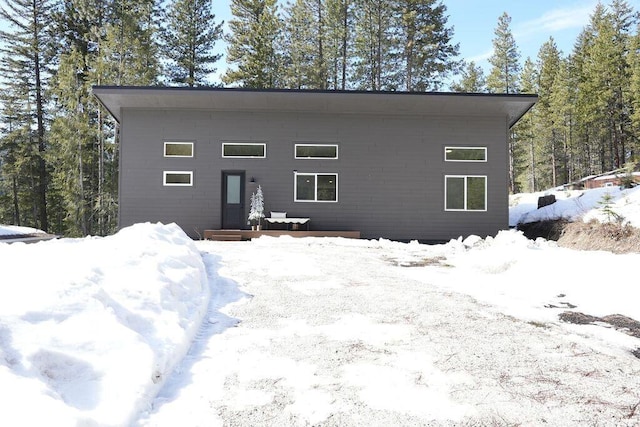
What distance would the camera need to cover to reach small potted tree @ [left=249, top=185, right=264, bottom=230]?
10.8 metres

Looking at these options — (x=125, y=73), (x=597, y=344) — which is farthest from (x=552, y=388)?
(x=125, y=73)

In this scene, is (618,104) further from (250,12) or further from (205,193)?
(205,193)

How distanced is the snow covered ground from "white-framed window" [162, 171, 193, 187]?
674 cm

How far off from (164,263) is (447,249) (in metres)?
6.72

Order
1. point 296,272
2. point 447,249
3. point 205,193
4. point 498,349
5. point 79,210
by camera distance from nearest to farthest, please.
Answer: point 498,349 → point 296,272 → point 447,249 → point 205,193 → point 79,210

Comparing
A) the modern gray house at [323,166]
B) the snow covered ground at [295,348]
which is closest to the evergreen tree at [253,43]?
the modern gray house at [323,166]

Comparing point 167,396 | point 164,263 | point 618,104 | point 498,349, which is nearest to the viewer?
point 167,396

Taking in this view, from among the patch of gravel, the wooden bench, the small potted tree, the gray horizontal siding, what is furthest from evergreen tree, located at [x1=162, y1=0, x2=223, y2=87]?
the patch of gravel

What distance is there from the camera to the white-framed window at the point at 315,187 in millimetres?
11227

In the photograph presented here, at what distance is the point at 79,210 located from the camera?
19625mm

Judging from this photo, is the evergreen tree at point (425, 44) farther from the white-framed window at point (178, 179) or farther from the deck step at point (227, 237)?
the deck step at point (227, 237)

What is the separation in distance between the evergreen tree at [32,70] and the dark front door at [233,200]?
55.7ft

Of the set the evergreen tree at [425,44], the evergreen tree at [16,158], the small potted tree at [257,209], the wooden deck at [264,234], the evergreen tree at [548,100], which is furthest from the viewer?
the evergreen tree at [548,100]

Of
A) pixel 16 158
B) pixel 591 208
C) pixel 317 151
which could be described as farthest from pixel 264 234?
pixel 16 158
